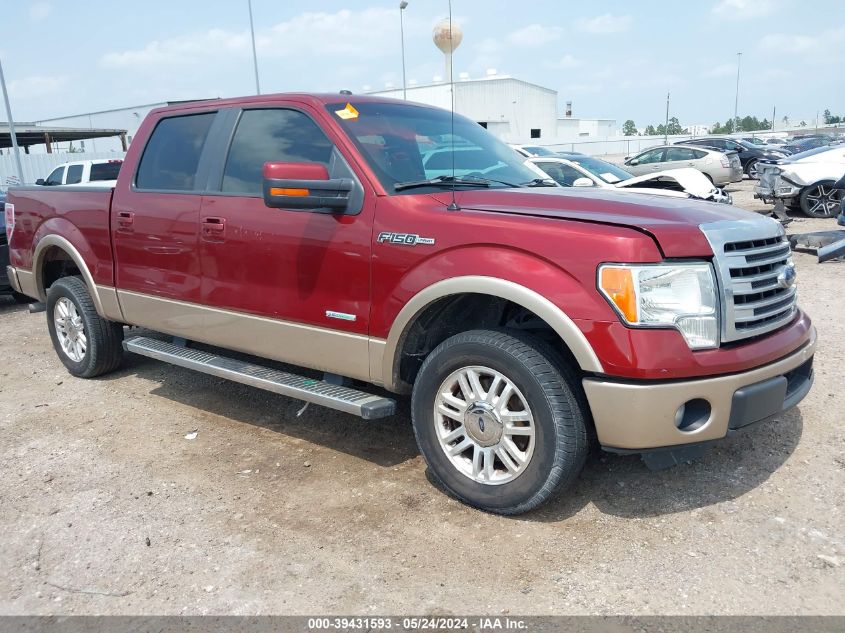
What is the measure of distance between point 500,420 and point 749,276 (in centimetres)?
128

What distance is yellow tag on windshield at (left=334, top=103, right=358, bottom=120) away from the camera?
3.92m

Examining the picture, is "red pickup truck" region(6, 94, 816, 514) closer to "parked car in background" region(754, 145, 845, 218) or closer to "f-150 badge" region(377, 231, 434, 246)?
"f-150 badge" region(377, 231, 434, 246)

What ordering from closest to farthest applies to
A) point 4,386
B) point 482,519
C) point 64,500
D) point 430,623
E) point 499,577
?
point 430,623 < point 499,577 < point 482,519 < point 64,500 < point 4,386

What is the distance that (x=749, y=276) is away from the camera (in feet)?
10.0

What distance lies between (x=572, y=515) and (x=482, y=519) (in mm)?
435

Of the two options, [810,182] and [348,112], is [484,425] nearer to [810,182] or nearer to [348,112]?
[348,112]

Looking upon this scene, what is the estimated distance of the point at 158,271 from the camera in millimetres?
4664

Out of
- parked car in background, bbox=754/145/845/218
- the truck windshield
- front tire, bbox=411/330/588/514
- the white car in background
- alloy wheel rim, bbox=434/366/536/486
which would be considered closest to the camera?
front tire, bbox=411/330/588/514

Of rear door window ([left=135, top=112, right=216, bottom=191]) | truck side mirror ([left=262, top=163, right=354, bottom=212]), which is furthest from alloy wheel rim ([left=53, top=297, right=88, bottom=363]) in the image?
truck side mirror ([left=262, top=163, right=354, bottom=212])

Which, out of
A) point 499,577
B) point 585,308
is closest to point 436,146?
point 585,308

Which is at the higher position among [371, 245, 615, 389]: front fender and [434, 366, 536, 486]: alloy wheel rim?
[371, 245, 615, 389]: front fender

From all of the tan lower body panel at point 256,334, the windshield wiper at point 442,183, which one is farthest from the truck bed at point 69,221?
the windshield wiper at point 442,183

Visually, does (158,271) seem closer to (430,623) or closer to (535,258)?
(535,258)

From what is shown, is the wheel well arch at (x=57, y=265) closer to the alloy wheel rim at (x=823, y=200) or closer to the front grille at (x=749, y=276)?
the front grille at (x=749, y=276)
